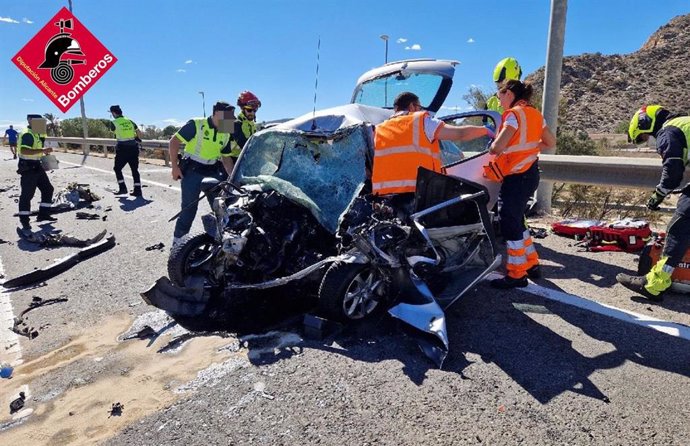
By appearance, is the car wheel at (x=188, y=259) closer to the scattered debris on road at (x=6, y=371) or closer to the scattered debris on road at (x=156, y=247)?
the scattered debris on road at (x=6, y=371)

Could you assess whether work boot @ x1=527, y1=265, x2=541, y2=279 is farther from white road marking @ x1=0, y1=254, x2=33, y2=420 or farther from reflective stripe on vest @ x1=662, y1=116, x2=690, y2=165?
white road marking @ x1=0, y1=254, x2=33, y2=420

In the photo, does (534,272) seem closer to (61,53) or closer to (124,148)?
(124,148)

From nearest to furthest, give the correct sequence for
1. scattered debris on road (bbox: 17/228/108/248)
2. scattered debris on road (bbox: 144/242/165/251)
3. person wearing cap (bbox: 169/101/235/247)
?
person wearing cap (bbox: 169/101/235/247) < scattered debris on road (bbox: 144/242/165/251) < scattered debris on road (bbox: 17/228/108/248)

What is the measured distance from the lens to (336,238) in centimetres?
363

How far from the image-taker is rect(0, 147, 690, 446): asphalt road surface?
2242 millimetres

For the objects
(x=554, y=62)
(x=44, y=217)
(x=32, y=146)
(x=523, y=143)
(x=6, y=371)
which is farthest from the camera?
(x=44, y=217)

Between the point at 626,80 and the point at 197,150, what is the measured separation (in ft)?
164

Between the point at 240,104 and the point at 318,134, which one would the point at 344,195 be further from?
the point at 240,104

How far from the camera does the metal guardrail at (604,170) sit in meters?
5.09

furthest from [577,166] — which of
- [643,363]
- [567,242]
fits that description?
[643,363]

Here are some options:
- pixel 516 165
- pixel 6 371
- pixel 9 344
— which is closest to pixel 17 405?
pixel 6 371

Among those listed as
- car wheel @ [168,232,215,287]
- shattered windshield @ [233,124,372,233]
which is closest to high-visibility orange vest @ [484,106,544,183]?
shattered windshield @ [233,124,372,233]

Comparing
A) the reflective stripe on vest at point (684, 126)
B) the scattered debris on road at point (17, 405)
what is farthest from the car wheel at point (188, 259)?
the reflective stripe on vest at point (684, 126)

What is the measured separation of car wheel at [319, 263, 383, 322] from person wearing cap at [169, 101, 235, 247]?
2.87 metres
